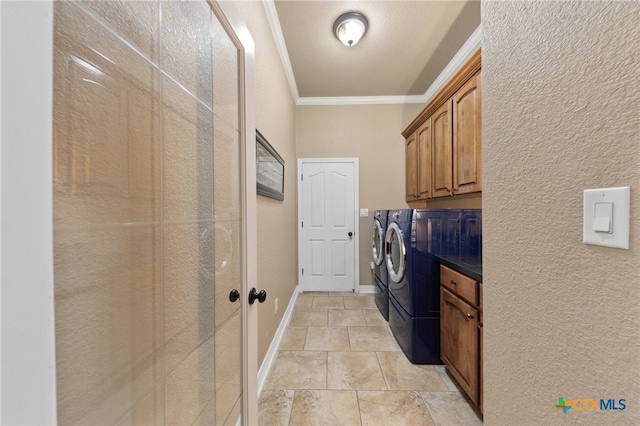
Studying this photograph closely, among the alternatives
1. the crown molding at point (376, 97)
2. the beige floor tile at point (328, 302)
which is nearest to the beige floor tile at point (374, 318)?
the beige floor tile at point (328, 302)

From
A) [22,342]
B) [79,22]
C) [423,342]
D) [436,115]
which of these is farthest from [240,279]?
[436,115]

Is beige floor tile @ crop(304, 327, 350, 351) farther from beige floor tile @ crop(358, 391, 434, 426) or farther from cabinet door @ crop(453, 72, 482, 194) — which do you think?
cabinet door @ crop(453, 72, 482, 194)

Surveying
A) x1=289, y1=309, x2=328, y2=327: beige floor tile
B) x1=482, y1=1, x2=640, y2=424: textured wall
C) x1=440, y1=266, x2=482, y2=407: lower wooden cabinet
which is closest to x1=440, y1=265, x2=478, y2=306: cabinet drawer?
x1=440, y1=266, x2=482, y2=407: lower wooden cabinet

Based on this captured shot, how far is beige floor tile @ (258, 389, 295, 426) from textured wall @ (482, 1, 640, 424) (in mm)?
1103

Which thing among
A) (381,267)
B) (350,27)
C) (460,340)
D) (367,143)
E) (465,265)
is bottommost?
(460,340)

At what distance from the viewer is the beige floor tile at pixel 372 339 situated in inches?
84.7

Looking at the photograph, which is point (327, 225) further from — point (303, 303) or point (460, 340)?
point (460, 340)

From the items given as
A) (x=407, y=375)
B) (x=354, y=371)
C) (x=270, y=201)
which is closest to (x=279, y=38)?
(x=270, y=201)

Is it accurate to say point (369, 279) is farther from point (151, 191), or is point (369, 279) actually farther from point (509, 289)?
point (151, 191)

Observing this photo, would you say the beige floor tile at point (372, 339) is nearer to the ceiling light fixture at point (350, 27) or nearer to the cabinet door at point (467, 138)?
the cabinet door at point (467, 138)

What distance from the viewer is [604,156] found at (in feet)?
1.69

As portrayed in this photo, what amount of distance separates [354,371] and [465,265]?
1.11m

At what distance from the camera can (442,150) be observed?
2.56 meters

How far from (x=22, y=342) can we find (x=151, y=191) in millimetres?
388
